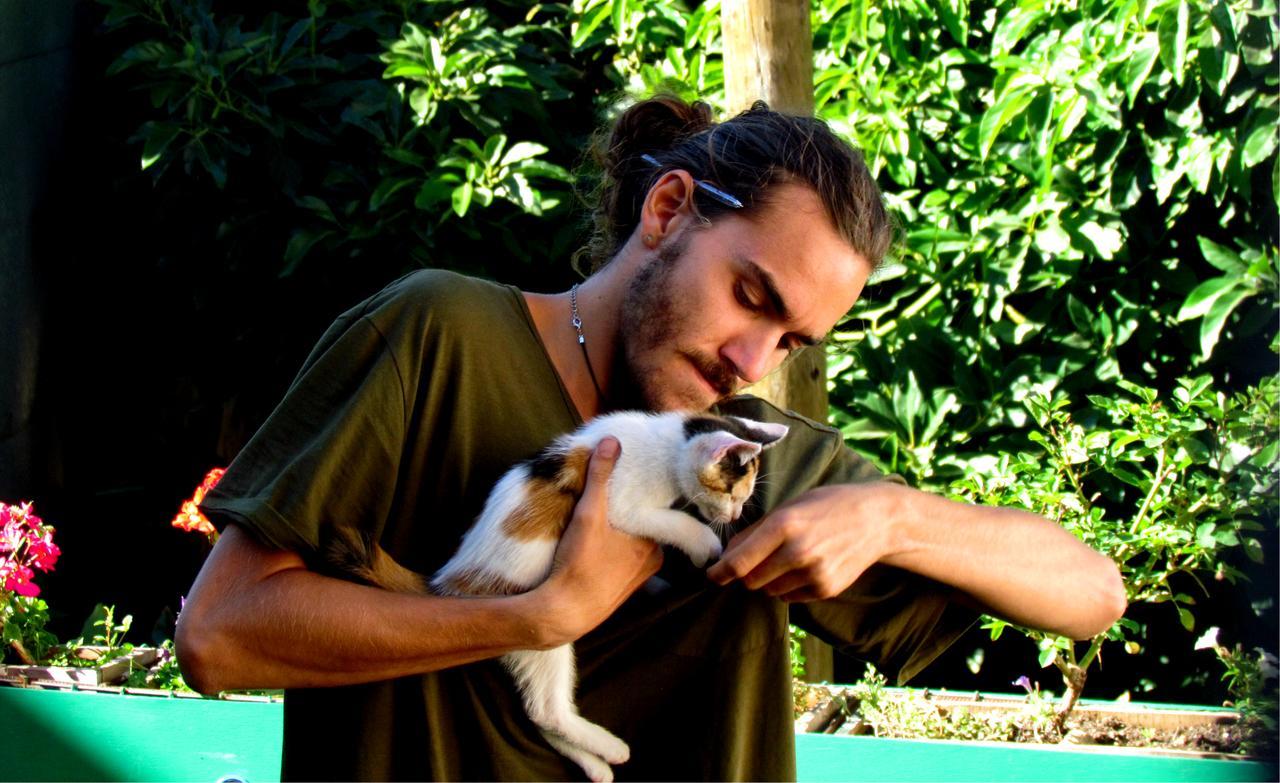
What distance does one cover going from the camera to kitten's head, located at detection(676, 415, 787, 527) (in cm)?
200

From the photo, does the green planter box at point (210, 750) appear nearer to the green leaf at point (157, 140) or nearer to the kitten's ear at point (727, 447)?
the kitten's ear at point (727, 447)

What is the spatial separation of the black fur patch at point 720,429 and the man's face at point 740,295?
0.26 ft

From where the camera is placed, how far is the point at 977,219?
4.05 metres

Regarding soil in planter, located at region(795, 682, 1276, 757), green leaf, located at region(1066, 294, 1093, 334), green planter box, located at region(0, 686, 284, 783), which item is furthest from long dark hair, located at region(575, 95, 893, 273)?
green leaf, located at region(1066, 294, 1093, 334)

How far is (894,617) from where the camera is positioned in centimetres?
205

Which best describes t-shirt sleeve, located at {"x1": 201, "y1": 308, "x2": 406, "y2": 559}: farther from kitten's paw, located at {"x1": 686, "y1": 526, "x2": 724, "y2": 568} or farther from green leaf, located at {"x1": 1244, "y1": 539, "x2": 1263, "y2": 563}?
green leaf, located at {"x1": 1244, "y1": 539, "x2": 1263, "y2": 563}

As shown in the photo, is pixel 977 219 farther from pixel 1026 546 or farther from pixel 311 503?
pixel 311 503

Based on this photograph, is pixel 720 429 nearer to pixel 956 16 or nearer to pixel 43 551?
pixel 956 16

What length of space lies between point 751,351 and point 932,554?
1.36 ft

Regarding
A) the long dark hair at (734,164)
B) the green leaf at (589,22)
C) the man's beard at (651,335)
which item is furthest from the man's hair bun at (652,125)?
the green leaf at (589,22)

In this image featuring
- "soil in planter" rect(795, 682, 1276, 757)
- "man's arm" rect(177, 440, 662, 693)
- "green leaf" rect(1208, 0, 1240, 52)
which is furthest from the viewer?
"green leaf" rect(1208, 0, 1240, 52)

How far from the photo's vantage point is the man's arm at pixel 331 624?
167 cm

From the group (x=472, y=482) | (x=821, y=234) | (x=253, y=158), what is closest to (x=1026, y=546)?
(x=821, y=234)

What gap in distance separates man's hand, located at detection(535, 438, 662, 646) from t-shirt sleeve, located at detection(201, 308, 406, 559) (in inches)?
10.9
